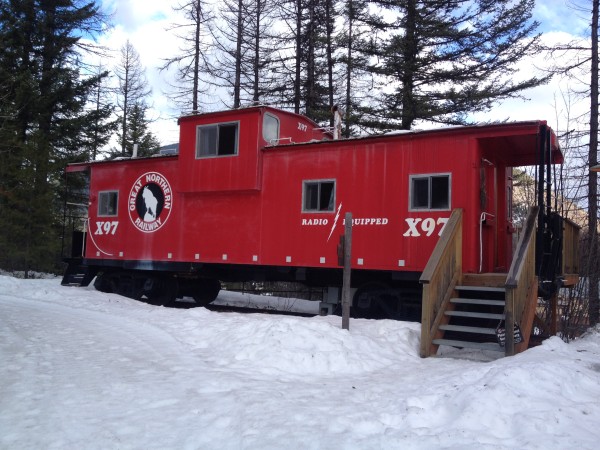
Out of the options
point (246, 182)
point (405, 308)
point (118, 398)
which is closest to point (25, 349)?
point (118, 398)

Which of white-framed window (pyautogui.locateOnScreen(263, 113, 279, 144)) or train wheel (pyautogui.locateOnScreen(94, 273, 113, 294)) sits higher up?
white-framed window (pyautogui.locateOnScreen(263, 113, 279, 144))

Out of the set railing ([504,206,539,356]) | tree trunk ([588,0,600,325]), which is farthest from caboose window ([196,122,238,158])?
tree trunk ([588,0,600,325])

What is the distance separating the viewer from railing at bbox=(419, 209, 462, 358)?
6.74 meters

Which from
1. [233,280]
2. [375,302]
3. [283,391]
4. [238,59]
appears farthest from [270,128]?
[238,59]

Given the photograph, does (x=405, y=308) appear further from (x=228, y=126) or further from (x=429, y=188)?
(x=228, y=126)

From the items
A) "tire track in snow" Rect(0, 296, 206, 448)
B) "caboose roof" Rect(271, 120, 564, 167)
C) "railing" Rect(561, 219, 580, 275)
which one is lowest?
"tire track in snow" Rect(0, 296, 206, 448)

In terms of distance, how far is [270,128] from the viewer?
11000 millimetres

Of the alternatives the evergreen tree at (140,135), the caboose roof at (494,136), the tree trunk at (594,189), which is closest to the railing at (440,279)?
the caboose roof at (494,136)

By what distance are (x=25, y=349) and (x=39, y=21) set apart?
21.3 meters

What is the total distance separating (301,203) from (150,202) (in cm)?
443

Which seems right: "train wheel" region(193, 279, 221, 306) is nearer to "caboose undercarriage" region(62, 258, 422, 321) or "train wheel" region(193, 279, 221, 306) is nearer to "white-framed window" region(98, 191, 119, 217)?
"caboose undercarriage" region(62, 258, 422, 321)

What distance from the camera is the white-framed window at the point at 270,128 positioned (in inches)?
427

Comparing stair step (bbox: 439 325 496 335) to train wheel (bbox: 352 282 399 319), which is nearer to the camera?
stair step (bbox: 439 325 496 335)

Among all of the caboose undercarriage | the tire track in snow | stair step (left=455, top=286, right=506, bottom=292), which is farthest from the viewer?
the caboose undercarriage
